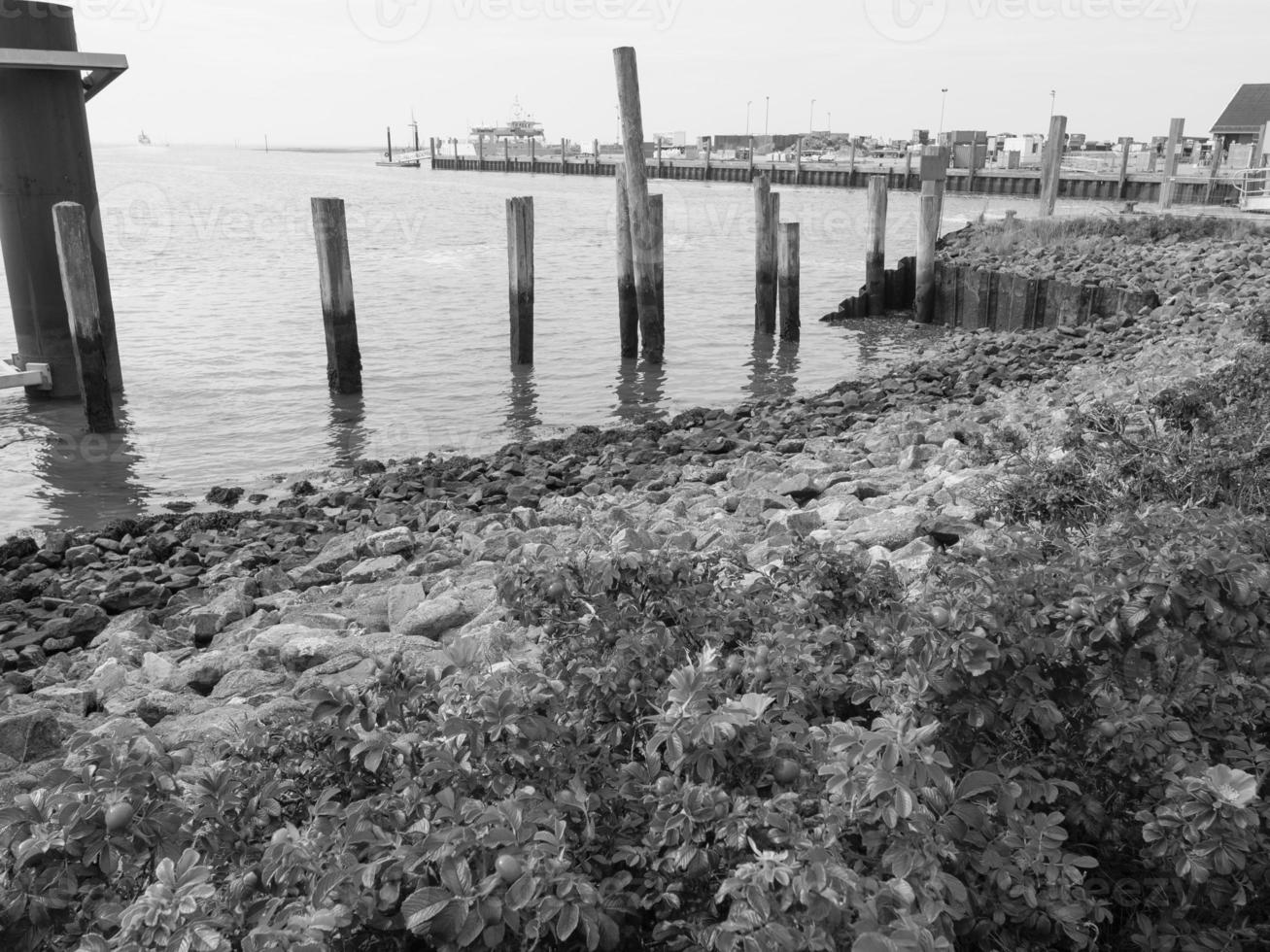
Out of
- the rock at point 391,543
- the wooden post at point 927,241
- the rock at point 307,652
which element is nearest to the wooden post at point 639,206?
the wooden post at point 927,241

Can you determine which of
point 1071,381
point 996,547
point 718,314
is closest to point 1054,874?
point 996,547

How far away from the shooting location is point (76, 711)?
15.1 ft

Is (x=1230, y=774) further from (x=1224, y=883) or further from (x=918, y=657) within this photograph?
(x=918, y=657)

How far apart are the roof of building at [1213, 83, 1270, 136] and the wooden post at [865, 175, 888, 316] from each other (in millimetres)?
36400

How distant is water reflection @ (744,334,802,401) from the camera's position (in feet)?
48.4

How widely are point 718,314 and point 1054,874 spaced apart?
753 inches

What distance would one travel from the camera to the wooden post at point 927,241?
18.8 m

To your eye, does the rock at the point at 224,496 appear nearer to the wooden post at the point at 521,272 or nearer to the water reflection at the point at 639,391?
the water reflection at the point at 639,391

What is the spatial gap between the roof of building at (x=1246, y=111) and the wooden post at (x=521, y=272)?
147 ft

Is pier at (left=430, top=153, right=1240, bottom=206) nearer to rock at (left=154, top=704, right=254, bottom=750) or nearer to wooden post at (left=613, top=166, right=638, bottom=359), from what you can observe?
wooden post at (left=613, top=166, right=638, bottom=359)

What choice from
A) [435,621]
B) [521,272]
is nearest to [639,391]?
[521,272]

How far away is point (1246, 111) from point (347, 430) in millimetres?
52640

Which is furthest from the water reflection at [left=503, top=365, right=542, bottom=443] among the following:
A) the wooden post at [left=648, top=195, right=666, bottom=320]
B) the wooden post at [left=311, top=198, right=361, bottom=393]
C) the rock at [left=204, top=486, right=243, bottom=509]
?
the rock at [left=204, top=486, right=243, bottom=509]

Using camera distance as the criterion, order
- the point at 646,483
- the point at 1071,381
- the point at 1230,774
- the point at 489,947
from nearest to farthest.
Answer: the point at 489,947 → the point at 1230,774 → the point at 646,483 → the point at 1071,381
